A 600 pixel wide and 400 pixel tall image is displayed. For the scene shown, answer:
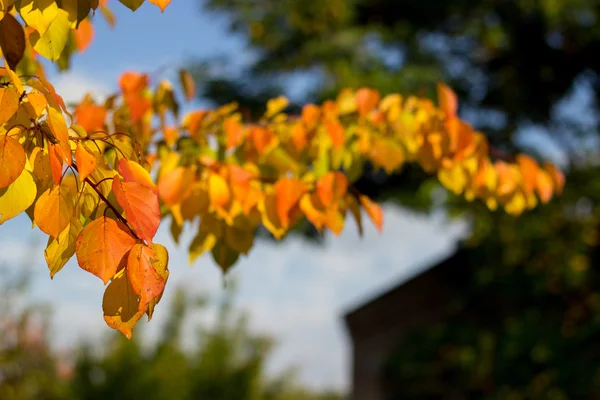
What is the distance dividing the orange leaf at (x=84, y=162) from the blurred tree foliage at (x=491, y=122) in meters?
6.08

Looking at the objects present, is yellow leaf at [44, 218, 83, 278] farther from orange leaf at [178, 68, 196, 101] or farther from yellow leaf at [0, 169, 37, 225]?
orange leaf at [178, 68, 196, 101]

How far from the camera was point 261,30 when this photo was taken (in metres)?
8.83

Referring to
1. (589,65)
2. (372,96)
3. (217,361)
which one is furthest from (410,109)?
(589,65)

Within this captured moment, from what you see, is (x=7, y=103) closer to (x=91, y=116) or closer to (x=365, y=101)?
(x=91, y=116)

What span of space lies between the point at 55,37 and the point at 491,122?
28.0ft

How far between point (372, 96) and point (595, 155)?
22.0 feet

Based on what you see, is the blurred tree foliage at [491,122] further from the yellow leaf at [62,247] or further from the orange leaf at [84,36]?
the yellow leaf at [62,247]

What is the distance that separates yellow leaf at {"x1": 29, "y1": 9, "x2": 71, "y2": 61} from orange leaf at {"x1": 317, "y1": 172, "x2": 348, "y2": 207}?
70 centimetres

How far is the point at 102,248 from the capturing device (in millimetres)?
1129

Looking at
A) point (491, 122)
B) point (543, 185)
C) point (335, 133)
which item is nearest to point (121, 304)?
point (335, 133)

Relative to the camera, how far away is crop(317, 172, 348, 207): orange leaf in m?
1.85

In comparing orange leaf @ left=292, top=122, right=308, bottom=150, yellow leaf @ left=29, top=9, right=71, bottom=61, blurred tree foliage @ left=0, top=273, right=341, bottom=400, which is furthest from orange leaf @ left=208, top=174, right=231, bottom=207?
blurred tree foliage @ left=0, top=273, right=341, bottom=400

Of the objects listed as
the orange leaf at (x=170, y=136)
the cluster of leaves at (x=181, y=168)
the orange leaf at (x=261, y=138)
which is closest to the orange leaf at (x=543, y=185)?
the cluster of leaves at (x=181, y=168)

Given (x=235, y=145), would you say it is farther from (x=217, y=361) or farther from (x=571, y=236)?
(x=571, y=236)
